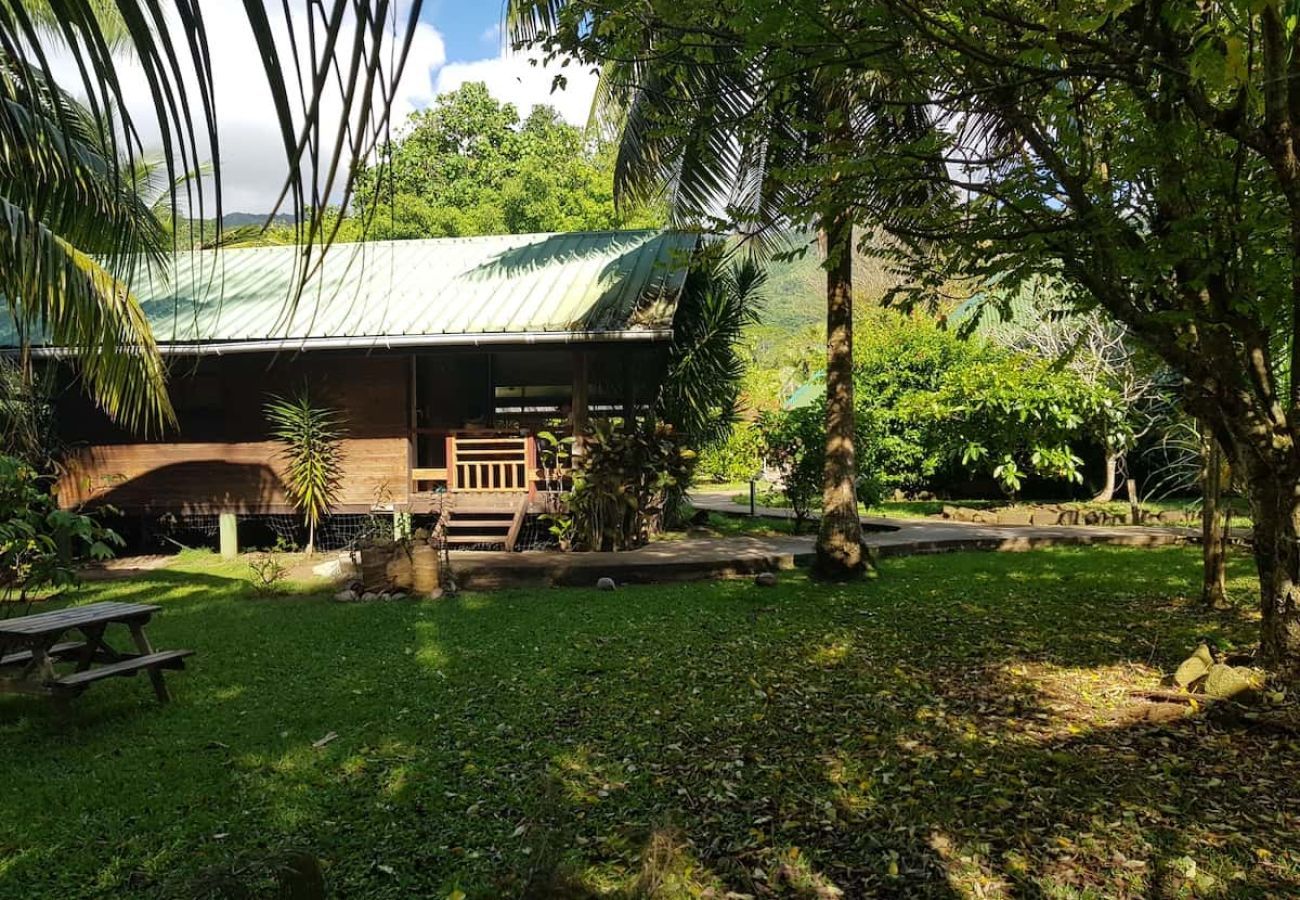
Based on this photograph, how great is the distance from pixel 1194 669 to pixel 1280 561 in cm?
78

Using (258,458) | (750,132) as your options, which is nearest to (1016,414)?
(750,132)

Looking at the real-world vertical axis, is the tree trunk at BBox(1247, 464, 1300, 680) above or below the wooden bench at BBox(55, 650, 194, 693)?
above

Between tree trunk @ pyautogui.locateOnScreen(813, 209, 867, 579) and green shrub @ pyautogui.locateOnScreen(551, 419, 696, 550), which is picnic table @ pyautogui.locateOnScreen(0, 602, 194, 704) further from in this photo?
tree trunk @ pyautogui.locateOnScreen(813, 209, 867, 579)

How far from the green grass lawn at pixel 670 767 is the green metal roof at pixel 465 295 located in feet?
14.4

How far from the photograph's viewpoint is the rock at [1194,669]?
498 centimetres

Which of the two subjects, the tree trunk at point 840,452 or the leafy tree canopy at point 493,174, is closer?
the tree trunk at point 840,452

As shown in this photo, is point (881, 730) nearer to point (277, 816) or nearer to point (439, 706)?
point (439, 706)

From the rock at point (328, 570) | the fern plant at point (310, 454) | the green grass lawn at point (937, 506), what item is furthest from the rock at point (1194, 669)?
the fern plant at point (310, 454)

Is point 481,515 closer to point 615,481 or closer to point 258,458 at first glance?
point 615,481

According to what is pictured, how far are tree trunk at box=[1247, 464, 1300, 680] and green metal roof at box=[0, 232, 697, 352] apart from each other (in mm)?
5912

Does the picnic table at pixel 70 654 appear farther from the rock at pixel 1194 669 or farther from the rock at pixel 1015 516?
the rock at pixel 1015 516

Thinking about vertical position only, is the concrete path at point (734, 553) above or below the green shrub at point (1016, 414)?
below

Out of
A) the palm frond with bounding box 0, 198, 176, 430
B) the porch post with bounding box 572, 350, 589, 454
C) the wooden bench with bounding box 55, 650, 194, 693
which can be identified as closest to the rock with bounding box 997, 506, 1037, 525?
the porch post with bounding box 572, 350, 589, 454

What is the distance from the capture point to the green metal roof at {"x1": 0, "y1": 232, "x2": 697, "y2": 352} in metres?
10.5
